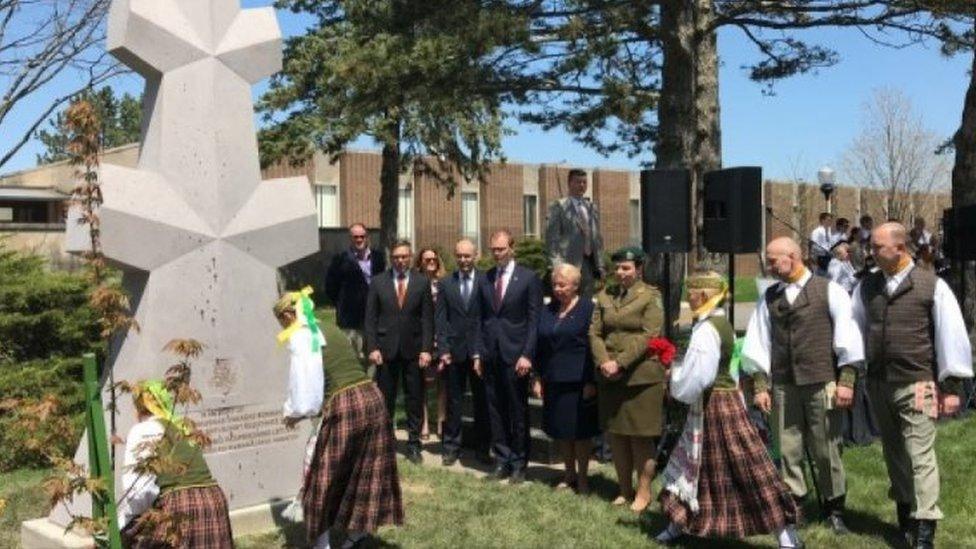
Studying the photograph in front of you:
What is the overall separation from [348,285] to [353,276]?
0.34 feet

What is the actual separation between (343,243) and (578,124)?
24.2 metres

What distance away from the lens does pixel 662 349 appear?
24.7 ft

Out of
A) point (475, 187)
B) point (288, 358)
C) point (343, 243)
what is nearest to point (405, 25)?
point (288, 358)

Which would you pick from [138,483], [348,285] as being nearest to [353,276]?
[348,285]

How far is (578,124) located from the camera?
48.9ft

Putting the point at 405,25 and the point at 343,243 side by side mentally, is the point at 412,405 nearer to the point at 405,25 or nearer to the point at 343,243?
the point at 405,25

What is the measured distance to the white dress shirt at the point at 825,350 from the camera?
6719 mm

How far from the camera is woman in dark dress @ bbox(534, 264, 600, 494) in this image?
324 inches

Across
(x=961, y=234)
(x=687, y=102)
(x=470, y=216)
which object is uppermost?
(x=687, y=102)

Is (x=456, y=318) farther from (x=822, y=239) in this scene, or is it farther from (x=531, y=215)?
(x=531, y=215)

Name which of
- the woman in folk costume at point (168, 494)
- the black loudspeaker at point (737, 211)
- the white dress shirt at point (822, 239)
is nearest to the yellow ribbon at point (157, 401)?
the woman in folk costume at point (168, 494)

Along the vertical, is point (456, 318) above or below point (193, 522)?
above

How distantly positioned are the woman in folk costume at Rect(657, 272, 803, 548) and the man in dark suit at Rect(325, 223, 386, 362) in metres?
4.81

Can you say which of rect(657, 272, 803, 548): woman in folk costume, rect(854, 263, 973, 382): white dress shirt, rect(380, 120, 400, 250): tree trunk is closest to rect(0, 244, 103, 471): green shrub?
rect(657, 272, 803, 548): woman in folk costume
